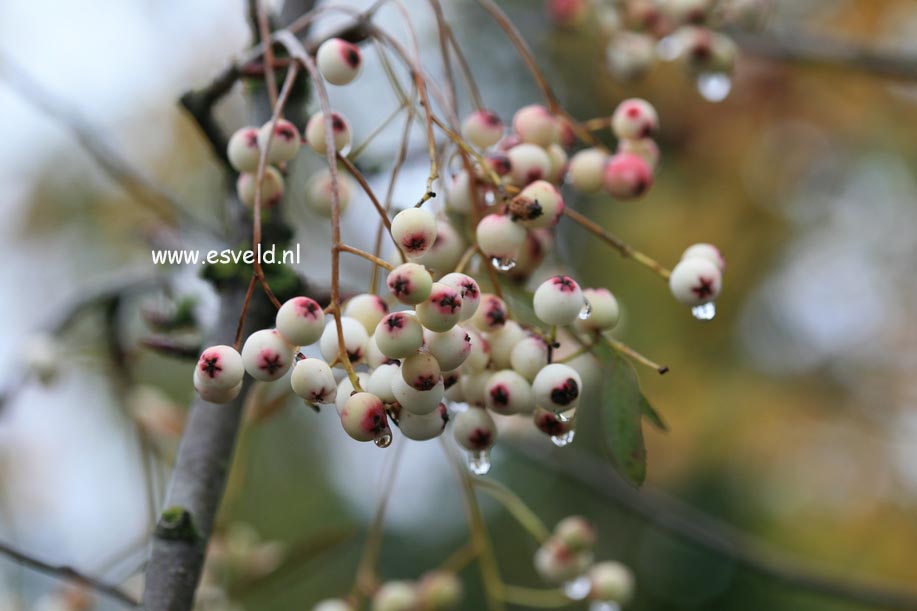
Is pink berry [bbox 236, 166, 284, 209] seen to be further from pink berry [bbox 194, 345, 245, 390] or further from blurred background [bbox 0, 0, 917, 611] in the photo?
blurred background [bbox 0, 0, 917, 611]

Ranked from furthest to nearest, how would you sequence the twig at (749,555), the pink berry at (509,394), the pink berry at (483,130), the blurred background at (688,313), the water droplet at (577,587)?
the blurred background at (688,313) → the twig at (749,555) → the water droplet at (577,587) → the pink berry at (483,130) → the pink berry at (509,394)

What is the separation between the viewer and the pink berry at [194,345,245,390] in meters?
0.63

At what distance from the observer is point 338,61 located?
76 cm

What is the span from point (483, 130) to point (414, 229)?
0.76 feet

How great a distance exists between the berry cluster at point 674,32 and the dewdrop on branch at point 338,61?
583mm

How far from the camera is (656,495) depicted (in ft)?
4.69

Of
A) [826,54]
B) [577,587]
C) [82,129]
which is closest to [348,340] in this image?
[577,587]

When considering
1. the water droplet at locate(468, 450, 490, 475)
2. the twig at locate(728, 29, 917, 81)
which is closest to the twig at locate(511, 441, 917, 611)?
the water droplet at locate(468, 450, 490, 475)

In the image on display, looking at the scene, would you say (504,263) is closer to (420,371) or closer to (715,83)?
(420,371)

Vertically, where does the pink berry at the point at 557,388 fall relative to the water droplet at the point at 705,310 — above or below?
below

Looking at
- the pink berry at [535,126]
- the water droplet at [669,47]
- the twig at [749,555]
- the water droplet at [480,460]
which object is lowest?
the water droplet at [480,460]

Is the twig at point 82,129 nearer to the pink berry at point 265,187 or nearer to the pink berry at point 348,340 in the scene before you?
the pink berry at point 265,187

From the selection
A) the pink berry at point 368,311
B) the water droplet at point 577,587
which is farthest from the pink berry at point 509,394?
the water droplet at point 577,587

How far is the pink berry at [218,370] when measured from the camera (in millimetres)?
635
